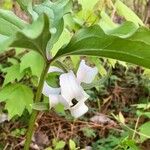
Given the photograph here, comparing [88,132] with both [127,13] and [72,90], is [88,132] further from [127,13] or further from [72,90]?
[72,90]

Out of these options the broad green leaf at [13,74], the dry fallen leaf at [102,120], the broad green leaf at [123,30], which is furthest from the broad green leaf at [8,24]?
the dry fallen leaf at [102,120]

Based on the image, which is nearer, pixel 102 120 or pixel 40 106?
pixel 40 106

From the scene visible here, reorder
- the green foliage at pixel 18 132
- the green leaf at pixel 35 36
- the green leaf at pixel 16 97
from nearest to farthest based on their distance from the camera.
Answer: the green leaf at pixel 35 36 → the green leaf at pixel 16 97 → the green foliage at pixel 18 132

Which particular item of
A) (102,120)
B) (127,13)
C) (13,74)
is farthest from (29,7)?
(102,120)

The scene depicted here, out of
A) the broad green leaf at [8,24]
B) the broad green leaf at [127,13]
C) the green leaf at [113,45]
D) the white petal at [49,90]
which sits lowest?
the white petal at [49,90]

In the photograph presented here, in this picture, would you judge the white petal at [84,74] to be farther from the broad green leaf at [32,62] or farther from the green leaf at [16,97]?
the green leaf at [16,97]

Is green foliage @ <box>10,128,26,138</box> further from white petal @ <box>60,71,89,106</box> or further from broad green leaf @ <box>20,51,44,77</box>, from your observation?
white petal @ <box>60,71,89,106</box>
